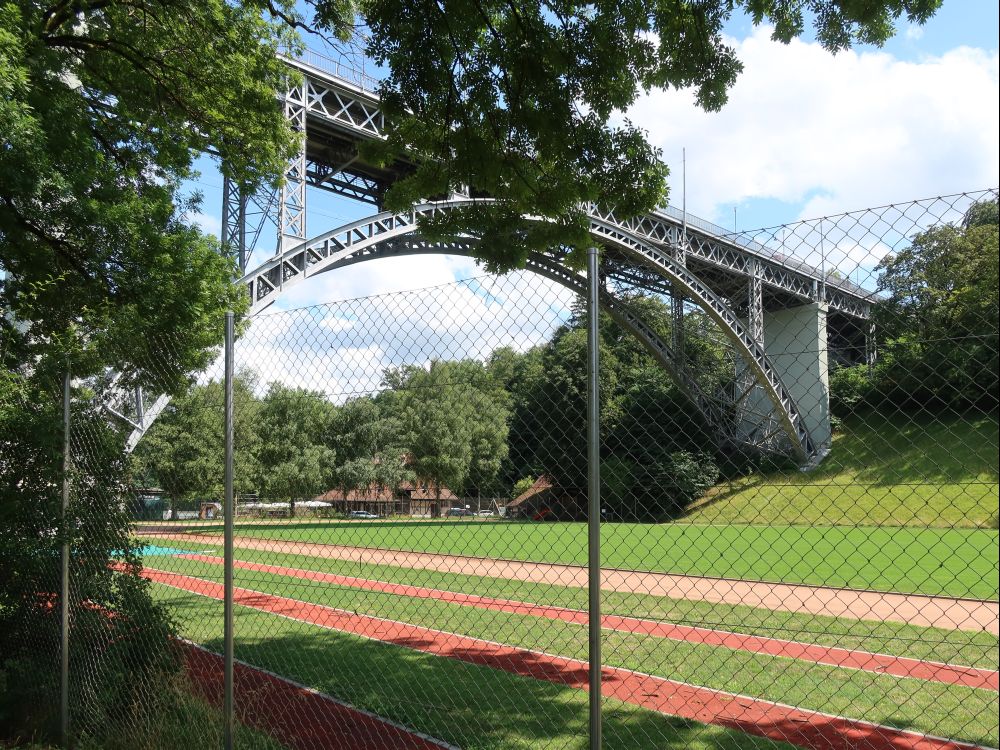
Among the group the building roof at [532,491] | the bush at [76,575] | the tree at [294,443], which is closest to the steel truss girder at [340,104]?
the bush at [76,575]

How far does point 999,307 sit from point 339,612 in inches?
416

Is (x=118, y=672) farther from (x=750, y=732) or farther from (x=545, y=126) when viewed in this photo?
(x=545, y=126)

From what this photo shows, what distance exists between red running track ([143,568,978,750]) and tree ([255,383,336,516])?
154 cm

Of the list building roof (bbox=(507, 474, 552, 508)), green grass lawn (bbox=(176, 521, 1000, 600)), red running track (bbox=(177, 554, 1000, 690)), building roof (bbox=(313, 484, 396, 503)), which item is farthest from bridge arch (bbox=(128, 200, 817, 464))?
red running track (bbox=(177, 554, 1000, 690))

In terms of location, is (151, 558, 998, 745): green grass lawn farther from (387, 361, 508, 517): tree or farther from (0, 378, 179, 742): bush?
(387, 361, 508, 517): tree

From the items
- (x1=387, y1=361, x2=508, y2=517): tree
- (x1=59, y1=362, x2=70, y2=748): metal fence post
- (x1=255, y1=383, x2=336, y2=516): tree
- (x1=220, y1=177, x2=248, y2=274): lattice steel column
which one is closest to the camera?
(x1=387, y1=361, x2=508, y2=517): tree

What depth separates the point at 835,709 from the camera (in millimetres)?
5988

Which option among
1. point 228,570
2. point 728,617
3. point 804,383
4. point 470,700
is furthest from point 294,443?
point 728,617

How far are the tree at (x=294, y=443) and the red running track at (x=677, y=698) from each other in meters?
1.54

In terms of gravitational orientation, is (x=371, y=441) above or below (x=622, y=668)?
above

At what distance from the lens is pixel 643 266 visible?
1853 cm

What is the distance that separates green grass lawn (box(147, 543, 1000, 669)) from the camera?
25.4ft

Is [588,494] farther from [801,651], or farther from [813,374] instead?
[801,651]

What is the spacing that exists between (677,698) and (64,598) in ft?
16.4
